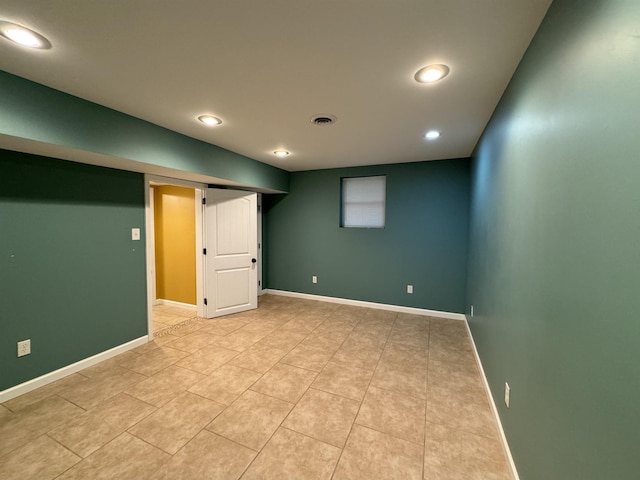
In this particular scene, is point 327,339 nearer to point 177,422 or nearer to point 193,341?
point 193,341

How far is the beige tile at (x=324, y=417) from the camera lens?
178 centimetres

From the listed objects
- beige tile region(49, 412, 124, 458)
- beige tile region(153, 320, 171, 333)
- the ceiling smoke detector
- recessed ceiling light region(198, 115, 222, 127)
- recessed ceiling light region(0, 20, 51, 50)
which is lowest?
beige tile region(49, 412, 124, 458)

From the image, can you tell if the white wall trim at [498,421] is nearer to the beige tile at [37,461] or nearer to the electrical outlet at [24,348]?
the beige tile at [37,461]

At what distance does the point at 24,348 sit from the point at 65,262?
0.75 meters

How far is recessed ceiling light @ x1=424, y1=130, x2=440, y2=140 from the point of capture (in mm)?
2738

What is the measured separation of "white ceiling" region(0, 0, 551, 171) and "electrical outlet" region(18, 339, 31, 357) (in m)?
2.08

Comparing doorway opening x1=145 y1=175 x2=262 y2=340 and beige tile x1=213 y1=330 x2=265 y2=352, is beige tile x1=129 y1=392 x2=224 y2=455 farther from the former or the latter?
doorway opening x1=145 y1=175 x2=262 y2=340

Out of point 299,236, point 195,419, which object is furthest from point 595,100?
point 299,236

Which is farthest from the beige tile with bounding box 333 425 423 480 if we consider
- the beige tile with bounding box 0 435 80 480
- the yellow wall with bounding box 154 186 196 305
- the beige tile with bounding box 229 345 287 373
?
the yellow wall with bounding box 154 186 196 305

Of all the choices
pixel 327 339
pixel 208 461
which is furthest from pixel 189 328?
pixel 208 461

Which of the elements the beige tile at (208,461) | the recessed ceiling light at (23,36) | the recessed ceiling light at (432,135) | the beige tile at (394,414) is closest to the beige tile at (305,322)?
the beige tile at (394,414)

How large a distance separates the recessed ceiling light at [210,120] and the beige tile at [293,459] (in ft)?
8.63

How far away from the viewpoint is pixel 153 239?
342cm

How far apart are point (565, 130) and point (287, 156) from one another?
323cm
